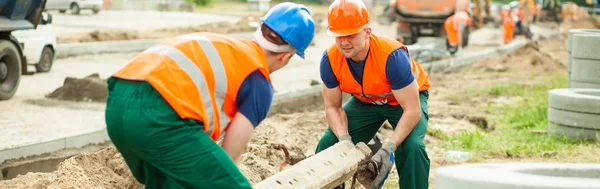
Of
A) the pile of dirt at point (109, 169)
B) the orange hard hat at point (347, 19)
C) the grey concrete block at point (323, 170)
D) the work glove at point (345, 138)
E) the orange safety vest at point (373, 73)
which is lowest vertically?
the pile of dirt at point (109, 169)

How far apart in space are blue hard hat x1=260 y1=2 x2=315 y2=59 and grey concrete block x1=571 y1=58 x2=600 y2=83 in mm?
6588

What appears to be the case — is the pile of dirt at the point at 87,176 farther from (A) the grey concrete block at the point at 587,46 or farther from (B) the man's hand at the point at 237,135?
(A) the grey concrete block at the point at 587,46

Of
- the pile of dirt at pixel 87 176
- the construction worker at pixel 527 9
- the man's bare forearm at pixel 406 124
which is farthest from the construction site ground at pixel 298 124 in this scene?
the construction worker at pixel 527 9

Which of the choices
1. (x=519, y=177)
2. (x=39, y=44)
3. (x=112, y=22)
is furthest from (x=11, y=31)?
(x=112, y=22)

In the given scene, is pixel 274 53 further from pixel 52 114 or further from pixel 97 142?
pixel 52 114

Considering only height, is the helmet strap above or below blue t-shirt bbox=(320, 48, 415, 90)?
above

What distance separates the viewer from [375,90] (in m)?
6.63

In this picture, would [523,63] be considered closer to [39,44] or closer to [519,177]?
[39,44]

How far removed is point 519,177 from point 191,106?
1.41 meters

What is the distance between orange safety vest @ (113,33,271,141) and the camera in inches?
169

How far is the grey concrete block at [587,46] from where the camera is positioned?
10.6 m

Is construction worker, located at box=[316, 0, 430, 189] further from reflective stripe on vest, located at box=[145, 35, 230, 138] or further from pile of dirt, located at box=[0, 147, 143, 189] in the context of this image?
reflective stripe on vest, located at box=[145, 35, 230, 138]

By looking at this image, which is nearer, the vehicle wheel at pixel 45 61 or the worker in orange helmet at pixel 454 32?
the vehicle wheel at pixel 45 61

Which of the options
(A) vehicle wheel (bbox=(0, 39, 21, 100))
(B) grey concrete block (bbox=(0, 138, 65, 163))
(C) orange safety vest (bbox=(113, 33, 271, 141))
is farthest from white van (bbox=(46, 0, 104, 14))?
(C) orange safety vest (bbox=(113, 33, 271, 141))
